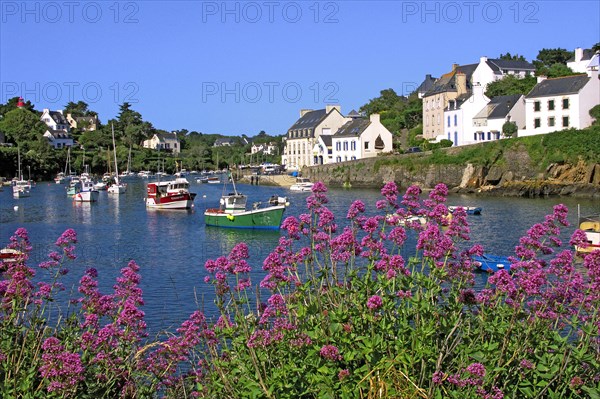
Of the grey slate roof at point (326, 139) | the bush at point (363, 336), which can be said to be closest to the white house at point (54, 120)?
the grey slate roof at point (326, 139)

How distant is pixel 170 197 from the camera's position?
5866 centimetres

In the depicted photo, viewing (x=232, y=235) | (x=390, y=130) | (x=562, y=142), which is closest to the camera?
(x=232, y=235)

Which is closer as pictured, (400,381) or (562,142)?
(400,381)

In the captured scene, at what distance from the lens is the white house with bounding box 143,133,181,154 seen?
190788mm

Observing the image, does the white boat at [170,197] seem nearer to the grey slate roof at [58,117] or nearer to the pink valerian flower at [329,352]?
the pink valerian flower at [329,352]

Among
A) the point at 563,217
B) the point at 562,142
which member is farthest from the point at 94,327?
the point at 562,142

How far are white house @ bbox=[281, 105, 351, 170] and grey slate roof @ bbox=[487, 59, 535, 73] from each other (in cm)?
2353

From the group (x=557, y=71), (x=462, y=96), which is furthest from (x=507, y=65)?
(x=462, y=96)

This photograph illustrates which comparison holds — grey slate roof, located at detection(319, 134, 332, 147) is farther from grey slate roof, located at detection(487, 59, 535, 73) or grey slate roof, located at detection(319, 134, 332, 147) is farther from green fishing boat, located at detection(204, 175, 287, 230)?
green fishing boat, located at detection(204, 175, 287, 230)

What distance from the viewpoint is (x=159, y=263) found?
30.1 meters

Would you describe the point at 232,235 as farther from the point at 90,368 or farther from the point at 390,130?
the point at 390,130

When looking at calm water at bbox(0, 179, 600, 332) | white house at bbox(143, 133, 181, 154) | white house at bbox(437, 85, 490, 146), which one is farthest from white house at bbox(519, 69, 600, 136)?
white house at bbox(143, 133, 181, 154)

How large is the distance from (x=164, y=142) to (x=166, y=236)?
154 metres

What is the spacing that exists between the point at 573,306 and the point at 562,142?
57056 millimetres
